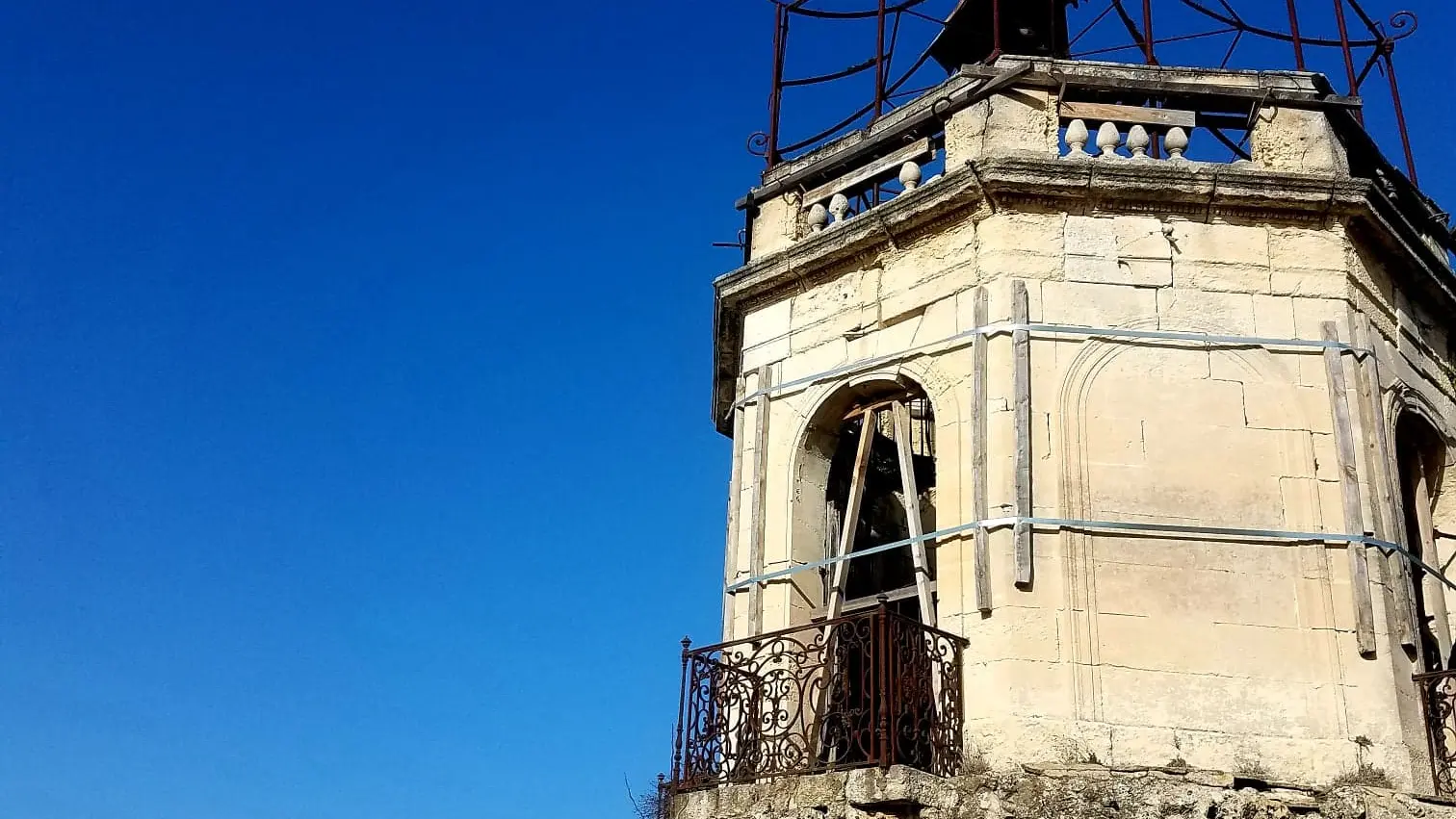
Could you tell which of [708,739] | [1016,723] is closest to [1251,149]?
[1016,723]

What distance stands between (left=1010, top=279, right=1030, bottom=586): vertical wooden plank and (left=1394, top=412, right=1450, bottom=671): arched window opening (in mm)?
2190

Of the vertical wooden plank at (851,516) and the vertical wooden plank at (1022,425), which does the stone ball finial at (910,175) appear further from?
the vertical wooden plank at (851,516)

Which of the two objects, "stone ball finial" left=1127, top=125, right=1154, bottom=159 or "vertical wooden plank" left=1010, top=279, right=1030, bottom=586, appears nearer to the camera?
"vertical wooden plank" left=1010, top=279, right=1030, bottom=586

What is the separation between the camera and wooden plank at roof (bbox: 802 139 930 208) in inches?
390

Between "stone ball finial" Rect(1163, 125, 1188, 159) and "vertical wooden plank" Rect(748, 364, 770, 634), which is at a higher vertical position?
"stone ball finial" Rect(1163, 125, 1188, 159)

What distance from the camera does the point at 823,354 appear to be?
9.77m

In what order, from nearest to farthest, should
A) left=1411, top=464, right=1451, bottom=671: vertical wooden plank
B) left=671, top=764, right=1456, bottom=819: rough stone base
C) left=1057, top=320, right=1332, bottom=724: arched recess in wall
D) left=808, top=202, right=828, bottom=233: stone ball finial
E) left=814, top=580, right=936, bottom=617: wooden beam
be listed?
left=671, top=764, right=1456, bottom=819: rough stone base < left=1057, top=320, right=1332, bottom=724: arched recess in wall < left=1411, top=464, right=1451, bottom=671: vertical wooden plank < left=814, top=580, right=936, bottom=617: wooden beam < left=808, top=202, right=828, bottom=233: stone ball finial

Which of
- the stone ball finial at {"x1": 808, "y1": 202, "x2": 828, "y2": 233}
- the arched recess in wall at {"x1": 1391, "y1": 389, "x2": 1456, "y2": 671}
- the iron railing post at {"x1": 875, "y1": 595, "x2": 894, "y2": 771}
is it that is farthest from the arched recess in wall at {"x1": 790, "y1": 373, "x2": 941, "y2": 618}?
the arched recess in wall at {"x1": 1391, "y1": 389, "x2": 1456, "y2": 671}

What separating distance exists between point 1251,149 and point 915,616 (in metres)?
3.66

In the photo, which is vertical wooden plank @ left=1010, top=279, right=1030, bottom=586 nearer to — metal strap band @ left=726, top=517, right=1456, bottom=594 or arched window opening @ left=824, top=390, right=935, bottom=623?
metal strap band @ left=726, top=517, right=1456, bottom=594

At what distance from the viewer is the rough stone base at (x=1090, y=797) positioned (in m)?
7.45

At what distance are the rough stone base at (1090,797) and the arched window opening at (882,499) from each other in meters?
1.22

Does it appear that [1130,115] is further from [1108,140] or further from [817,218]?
[817,218]

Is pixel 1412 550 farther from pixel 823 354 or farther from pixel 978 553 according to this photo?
pixel 823 354
